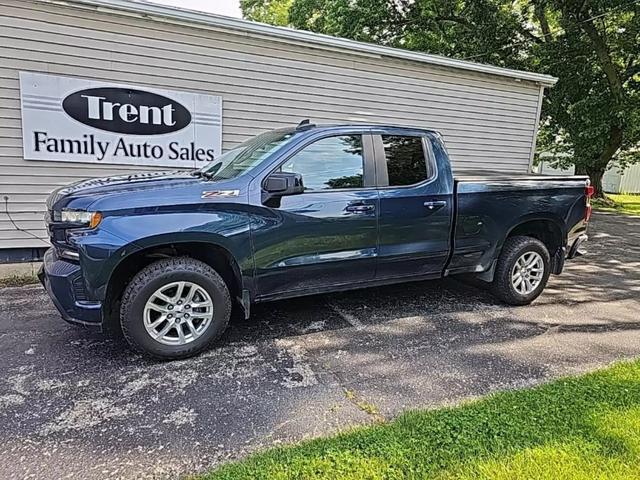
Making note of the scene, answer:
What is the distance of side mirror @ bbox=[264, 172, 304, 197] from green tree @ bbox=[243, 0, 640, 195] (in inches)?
534

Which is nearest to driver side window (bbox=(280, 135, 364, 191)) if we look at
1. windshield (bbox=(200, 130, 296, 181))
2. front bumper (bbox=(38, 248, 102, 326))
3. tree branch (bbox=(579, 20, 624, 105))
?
windshield (bbox=(200, 130, 296, 181))

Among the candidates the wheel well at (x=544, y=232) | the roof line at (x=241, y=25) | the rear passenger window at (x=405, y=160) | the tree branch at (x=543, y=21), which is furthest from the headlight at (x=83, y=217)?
the tree branch at (x=543, y=21)

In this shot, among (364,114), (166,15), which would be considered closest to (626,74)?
(364,114)

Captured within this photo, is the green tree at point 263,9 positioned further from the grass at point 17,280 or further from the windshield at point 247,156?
the windshield at point 247,156

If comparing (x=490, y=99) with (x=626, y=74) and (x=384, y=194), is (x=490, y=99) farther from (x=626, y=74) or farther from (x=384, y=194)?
(x=626, y=74)

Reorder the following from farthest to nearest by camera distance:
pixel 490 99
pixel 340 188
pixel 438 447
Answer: pixel 490 99 < pixel 340 188 < pixel 438 447

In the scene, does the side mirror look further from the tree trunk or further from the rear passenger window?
the tree trunk

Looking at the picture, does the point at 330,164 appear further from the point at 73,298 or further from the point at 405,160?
the point at 73,298

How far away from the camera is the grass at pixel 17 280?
5504 millimetres

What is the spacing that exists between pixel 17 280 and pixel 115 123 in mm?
2322

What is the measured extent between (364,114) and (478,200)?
3.80m

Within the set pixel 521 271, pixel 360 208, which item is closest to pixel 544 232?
pixel 521 271

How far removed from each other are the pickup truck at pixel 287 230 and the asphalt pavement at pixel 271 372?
338mm

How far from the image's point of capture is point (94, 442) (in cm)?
253
